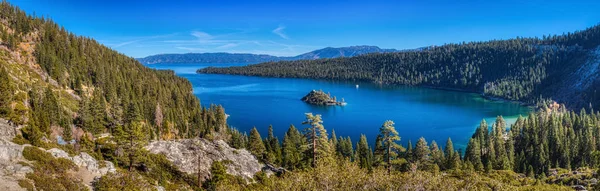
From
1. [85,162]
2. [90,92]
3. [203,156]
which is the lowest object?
[203,156]

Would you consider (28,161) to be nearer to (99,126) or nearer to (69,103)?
(99,126)

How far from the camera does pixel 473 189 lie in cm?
2688

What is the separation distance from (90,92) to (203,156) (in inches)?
3052

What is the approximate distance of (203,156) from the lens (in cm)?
6088

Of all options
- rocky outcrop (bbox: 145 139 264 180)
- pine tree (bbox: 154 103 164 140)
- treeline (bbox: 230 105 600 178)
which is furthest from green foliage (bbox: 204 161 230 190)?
pine tree (bbox: 154 103 164 140)

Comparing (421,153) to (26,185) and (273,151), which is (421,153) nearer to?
(273,151)

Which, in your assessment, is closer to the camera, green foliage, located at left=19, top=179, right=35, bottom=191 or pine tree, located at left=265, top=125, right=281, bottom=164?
green foliage, located at left=19, top=179, right=35, bottom=191

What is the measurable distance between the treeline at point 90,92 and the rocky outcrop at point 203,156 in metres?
24.3

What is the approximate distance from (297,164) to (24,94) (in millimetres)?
62270

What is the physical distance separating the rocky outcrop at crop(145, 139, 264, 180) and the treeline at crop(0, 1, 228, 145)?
24331 millimetres

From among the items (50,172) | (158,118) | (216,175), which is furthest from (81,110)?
(50,172)

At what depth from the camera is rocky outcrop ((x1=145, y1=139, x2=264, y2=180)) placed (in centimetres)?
5856

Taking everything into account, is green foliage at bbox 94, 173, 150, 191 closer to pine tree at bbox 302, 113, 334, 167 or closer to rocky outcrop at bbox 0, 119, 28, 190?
rocky outcrop at bbox 0, 119, 28, 190

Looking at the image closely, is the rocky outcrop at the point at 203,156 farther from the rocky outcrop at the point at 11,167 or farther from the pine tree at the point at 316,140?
the rocky outcrop at the point at 11,167
